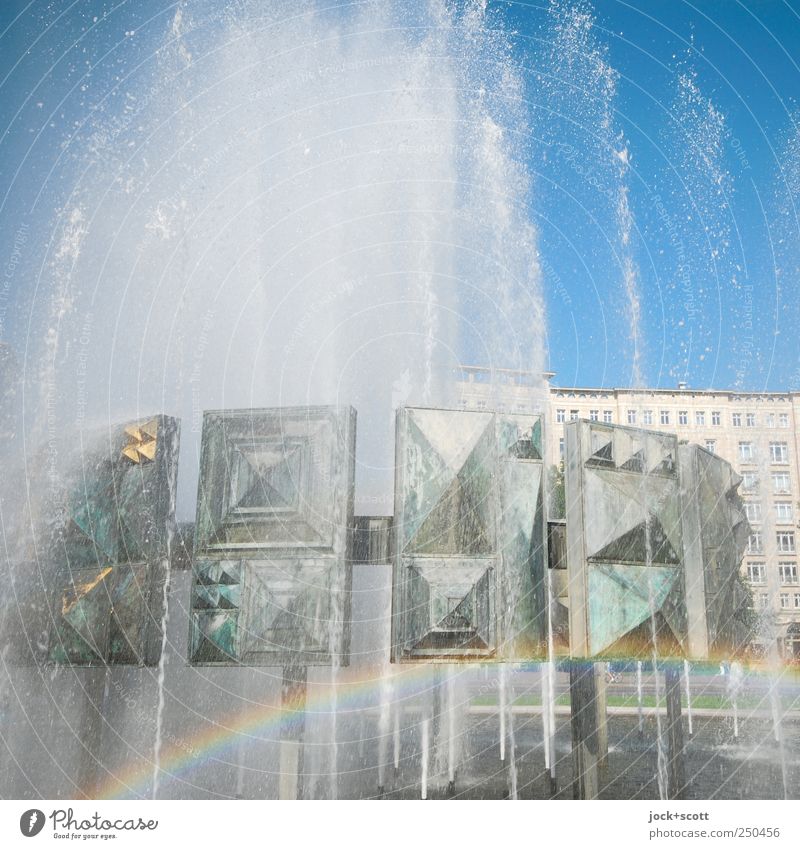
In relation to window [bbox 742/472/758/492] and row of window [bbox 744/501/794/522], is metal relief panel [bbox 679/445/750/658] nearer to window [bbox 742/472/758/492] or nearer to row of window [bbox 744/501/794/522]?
window [bbox 742/472/758/492]

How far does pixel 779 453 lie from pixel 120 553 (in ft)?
62.8

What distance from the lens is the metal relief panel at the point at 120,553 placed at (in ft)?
14.2

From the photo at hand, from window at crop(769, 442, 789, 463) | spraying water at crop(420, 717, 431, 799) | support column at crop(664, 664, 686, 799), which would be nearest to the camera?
support column at crop(664, 664, 686, 799)

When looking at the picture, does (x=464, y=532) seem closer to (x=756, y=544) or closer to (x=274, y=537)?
(x=274, y=537)

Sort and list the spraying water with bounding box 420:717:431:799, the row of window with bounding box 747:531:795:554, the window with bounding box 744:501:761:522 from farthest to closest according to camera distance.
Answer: the row of window with bounding box 747:531:795:554
the window with bounding box 744:501:761:522
the spraying water with bounding box 420:717:431:799

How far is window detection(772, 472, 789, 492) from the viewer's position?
20719 mm

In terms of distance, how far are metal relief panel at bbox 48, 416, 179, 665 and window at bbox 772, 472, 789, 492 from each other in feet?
63.6

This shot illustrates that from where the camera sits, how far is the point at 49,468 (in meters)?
5.55

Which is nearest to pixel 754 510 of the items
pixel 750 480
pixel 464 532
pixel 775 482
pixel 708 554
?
pixel 775 482

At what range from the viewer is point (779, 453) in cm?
1983

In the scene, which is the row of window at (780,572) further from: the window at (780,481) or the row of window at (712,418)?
the row of window at (712,418)

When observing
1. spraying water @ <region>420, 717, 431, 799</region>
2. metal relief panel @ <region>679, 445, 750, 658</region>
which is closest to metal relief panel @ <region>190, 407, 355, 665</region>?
metal relief panel @ <region>679, 445, 750, 658</region>

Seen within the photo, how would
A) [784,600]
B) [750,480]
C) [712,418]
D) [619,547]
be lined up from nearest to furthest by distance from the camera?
[619,547]
[712,418]
[750,480]
[784,600]
